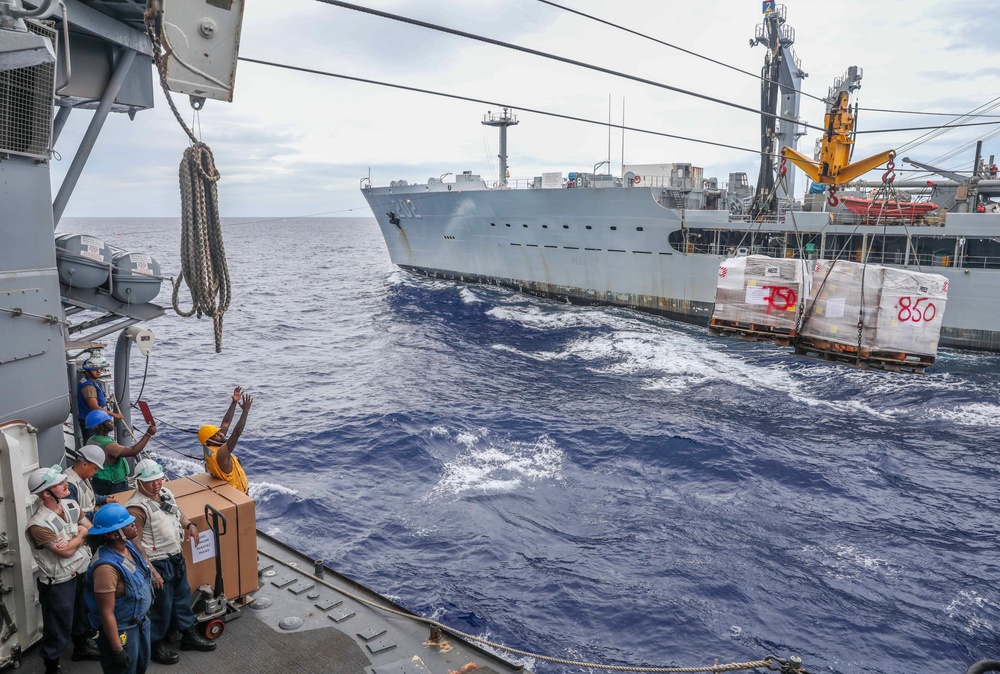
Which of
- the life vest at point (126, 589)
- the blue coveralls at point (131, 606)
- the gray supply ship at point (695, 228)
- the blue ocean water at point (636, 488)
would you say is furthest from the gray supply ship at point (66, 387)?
the gray supply ship at point (695, 228)

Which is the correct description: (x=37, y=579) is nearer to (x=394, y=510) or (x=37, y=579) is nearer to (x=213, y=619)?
(x=213, y=619)

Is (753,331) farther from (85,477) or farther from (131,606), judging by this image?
(131,606)

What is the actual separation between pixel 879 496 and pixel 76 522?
50.1 feet

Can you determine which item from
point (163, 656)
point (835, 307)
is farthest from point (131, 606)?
point (835, 307)

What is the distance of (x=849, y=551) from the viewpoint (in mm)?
11859

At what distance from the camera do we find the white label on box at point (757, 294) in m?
Answer: 16.7

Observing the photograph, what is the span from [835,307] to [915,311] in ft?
5.54

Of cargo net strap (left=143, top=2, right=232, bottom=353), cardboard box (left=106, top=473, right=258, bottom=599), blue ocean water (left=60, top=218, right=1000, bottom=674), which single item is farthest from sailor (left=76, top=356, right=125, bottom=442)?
blue ocean water (left=60, top=218, right=1000, bottom=674)

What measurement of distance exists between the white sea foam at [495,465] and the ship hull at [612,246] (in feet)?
61.8

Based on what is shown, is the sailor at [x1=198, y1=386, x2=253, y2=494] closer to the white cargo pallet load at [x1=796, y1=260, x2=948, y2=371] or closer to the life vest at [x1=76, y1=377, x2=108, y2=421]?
the life vest at [x1=76, y1=377, x2=108, y2=421]

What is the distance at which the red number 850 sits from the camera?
1489 centimetres

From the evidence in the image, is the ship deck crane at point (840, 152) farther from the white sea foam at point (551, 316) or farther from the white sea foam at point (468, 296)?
the white sea foam at point (468, 296)

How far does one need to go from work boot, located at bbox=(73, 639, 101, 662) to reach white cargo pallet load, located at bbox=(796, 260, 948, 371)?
15599mm

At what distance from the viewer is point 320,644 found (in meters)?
5.89
